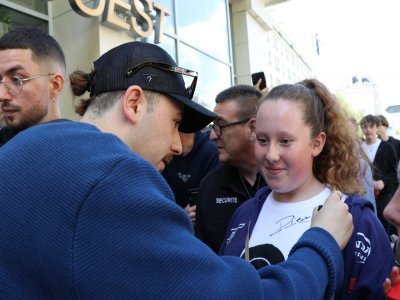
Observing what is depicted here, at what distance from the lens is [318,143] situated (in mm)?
1780

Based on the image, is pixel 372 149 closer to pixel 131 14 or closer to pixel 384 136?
pixel 384 136

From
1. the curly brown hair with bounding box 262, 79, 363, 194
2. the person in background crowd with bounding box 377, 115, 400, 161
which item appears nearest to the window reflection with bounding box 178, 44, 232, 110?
the person in background crowd with bounding box 377, 115, 400, 161

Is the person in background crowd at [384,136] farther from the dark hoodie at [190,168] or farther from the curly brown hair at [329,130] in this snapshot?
the curly brown hair at [329,130]

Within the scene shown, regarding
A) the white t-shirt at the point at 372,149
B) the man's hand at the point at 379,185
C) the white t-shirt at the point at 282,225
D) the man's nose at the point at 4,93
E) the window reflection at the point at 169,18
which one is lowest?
the man's hand at the point at 379,185

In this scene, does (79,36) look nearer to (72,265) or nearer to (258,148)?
(258,148)

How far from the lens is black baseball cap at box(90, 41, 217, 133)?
1169 mm

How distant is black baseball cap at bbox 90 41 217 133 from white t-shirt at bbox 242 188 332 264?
0.62m

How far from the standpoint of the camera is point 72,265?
709 mm

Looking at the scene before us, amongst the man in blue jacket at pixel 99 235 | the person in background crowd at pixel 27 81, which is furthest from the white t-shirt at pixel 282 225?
the person in background crowd at pixel 27 81

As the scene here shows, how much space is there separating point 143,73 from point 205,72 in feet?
23.0

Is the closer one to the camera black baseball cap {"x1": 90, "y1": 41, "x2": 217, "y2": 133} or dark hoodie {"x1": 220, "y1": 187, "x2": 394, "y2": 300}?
black baseball cap {"x1": 90, "y1": 41, "x2": 217, "y2": 133}

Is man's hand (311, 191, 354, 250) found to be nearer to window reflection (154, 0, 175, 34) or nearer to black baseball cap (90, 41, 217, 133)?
black baseball cap (90, 41, 217, 133)

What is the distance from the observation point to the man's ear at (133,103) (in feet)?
3.63

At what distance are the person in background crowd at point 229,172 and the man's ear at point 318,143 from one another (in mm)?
847
